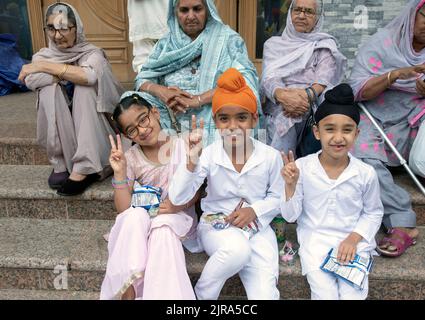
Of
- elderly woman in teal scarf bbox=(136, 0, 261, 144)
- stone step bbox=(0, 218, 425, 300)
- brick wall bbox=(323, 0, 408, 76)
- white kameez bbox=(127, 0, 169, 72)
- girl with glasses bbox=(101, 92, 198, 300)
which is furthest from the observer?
brick wall bbox=(323, 0, 408, 76)

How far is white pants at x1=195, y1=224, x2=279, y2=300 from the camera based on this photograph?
1.85 m

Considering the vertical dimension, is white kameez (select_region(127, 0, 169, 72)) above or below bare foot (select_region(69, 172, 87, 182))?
above

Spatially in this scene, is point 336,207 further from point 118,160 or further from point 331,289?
point 118,160

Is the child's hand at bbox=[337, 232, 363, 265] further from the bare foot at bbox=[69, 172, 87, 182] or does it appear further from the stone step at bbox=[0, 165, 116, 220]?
the bare foot at bbox=[69, 172, 87, 182]

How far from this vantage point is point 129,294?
1.86m

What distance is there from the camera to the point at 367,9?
11.6 feet

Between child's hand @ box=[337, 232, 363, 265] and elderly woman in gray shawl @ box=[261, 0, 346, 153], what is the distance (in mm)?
763

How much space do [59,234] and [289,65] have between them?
1.72 metres

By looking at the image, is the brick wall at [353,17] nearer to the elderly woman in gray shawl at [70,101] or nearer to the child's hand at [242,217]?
the elderly woman in gray shawl at [70,101]

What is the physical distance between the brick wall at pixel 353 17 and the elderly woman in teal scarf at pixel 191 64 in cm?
136

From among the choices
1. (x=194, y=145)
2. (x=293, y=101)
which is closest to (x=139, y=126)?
(x=194, y=145)

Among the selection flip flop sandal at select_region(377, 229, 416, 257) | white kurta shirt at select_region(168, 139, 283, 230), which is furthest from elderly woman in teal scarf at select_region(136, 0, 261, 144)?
flip flop sandal at select_region(377, 229, 416, 257)
